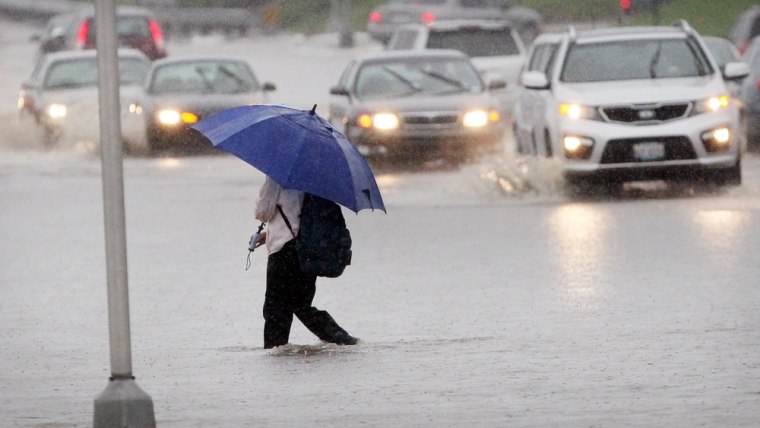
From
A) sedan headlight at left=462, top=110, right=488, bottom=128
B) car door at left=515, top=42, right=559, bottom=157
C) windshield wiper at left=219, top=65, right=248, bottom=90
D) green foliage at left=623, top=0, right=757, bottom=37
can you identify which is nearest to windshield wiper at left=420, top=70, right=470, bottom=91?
sedan headlight at left=462, top=110, right=488, bottom=128

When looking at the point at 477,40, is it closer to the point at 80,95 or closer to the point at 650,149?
the point at 80,95

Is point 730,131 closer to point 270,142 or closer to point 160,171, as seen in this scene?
point 160,171

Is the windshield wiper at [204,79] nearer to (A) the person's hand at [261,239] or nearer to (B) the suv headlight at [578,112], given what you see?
(B) the suv headlight at [578,112]

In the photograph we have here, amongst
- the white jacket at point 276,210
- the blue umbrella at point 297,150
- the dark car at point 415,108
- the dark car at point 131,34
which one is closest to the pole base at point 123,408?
the blue umbrella at point 297,150

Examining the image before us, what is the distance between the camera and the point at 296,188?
9.42 meters

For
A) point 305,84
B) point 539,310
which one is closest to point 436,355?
point 539,310

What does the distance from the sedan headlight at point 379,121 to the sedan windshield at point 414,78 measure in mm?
512

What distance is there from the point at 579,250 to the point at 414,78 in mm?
10521

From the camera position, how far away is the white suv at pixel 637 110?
1881 cm

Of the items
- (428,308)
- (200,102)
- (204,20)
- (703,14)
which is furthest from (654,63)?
(204,20)

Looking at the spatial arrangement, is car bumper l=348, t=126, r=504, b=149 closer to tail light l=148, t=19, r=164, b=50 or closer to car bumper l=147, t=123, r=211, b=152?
car bumper l=147, t=123, r=211, b=152

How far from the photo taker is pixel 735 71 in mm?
19625

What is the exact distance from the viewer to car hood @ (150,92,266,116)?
89.7 feet

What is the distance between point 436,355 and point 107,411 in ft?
9.17
